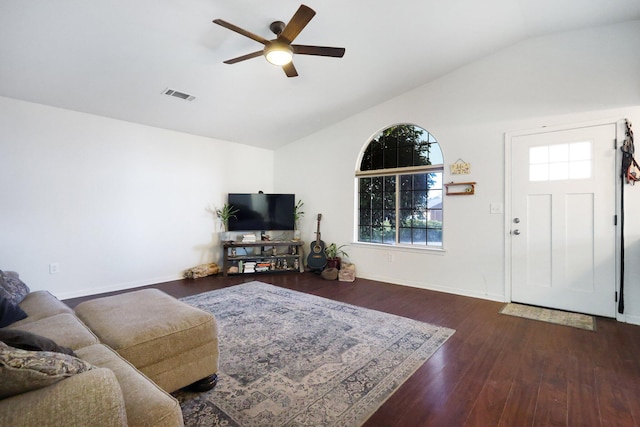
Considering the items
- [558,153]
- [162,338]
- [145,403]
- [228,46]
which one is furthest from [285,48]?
[558,153]

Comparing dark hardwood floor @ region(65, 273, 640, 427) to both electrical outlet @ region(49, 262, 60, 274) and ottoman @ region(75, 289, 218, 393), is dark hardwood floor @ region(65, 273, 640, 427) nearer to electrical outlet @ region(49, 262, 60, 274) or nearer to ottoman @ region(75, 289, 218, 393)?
Answer: ottoman @ region(75, 289, 218, 393)

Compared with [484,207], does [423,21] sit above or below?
above

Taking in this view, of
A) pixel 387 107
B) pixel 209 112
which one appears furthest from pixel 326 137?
pixel 209 112

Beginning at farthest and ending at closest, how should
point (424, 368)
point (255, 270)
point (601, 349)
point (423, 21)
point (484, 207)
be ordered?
1. point (255, 270)
2. point (484, 207)
3. point (423, 21)
4. point (601, 349)
5. point (424, 368)

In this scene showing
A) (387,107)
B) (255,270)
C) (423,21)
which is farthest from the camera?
(255,270)

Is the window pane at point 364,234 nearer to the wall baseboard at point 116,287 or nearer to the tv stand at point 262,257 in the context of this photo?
the tv stand at point 262,257

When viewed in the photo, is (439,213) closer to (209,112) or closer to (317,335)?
(317,335)

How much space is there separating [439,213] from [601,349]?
2.22 meters

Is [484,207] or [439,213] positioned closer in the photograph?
[484,207]

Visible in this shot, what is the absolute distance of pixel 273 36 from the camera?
9.91 ft

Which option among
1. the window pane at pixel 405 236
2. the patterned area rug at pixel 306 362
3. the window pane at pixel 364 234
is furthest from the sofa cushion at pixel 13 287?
the window pane at pixel 405 236

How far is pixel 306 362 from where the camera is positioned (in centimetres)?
222

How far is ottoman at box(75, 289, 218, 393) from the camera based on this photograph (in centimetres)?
161

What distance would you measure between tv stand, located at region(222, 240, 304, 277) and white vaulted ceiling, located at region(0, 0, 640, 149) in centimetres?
223
